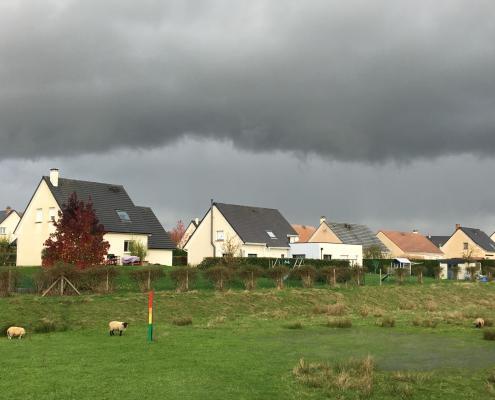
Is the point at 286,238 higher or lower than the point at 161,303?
higher

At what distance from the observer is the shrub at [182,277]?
2998 centimetres

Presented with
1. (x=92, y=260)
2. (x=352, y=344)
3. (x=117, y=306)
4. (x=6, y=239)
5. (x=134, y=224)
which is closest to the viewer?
(x=352, y=344)

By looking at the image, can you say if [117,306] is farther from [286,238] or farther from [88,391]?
[286,238]

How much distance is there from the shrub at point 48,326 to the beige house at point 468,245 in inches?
3333

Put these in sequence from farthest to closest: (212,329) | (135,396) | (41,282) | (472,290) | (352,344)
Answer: (472,290)
(41,282)
(212,329)
(352,344)
(135,396)

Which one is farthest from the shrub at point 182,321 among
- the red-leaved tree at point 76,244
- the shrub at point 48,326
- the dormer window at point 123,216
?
the dormer window at point 123,216

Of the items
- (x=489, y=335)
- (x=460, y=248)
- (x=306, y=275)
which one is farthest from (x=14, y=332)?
(x=460, y=248)

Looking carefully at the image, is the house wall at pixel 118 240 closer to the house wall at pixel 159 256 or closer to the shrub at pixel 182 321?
the house wall at pixel 159 256

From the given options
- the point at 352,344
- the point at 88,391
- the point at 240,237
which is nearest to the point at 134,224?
the point at 240,237

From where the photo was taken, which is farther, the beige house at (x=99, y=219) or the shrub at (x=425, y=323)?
the beige house at (x=99, y=219)

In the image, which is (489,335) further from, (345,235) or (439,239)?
(439,239)

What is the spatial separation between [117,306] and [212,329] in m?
5.92

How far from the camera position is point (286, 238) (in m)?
63.1

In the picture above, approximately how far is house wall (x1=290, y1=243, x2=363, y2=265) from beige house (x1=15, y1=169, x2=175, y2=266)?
13.3 meters
